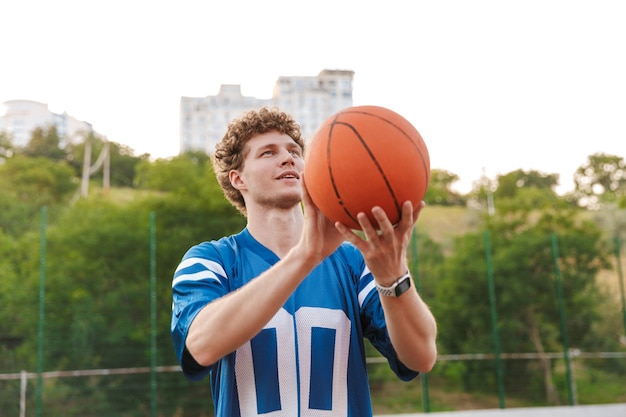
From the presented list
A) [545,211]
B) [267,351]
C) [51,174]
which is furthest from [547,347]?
[51,174]

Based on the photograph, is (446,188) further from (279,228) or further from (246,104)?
(246,104)

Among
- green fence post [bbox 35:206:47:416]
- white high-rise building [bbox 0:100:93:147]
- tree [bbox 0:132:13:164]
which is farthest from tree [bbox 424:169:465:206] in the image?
white high-rise building [bbox 0:100:93:147]

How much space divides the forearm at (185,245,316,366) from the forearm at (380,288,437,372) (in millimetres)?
368

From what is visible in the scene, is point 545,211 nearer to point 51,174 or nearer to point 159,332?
point 159,332

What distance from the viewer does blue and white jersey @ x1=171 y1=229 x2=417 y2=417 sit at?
2.32m

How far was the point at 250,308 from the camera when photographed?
196 cm

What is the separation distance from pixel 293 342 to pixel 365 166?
0.84 m

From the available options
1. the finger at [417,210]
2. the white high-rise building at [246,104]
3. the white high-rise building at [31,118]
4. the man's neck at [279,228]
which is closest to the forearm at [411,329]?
the finger at [417,210]

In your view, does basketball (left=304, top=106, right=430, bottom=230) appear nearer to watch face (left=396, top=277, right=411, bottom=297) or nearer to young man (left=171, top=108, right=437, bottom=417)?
young man (left=171, top=108, right=437, bottom=417)

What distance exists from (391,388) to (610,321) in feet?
15.5

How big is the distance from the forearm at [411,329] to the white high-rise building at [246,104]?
324 ft

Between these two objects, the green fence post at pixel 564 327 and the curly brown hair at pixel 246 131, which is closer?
the curly brown hair at pixel 246 131

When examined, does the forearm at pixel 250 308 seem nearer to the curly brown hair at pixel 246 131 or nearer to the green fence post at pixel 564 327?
the curly brown hair at pixel 246 131

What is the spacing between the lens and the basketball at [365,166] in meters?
1.92
